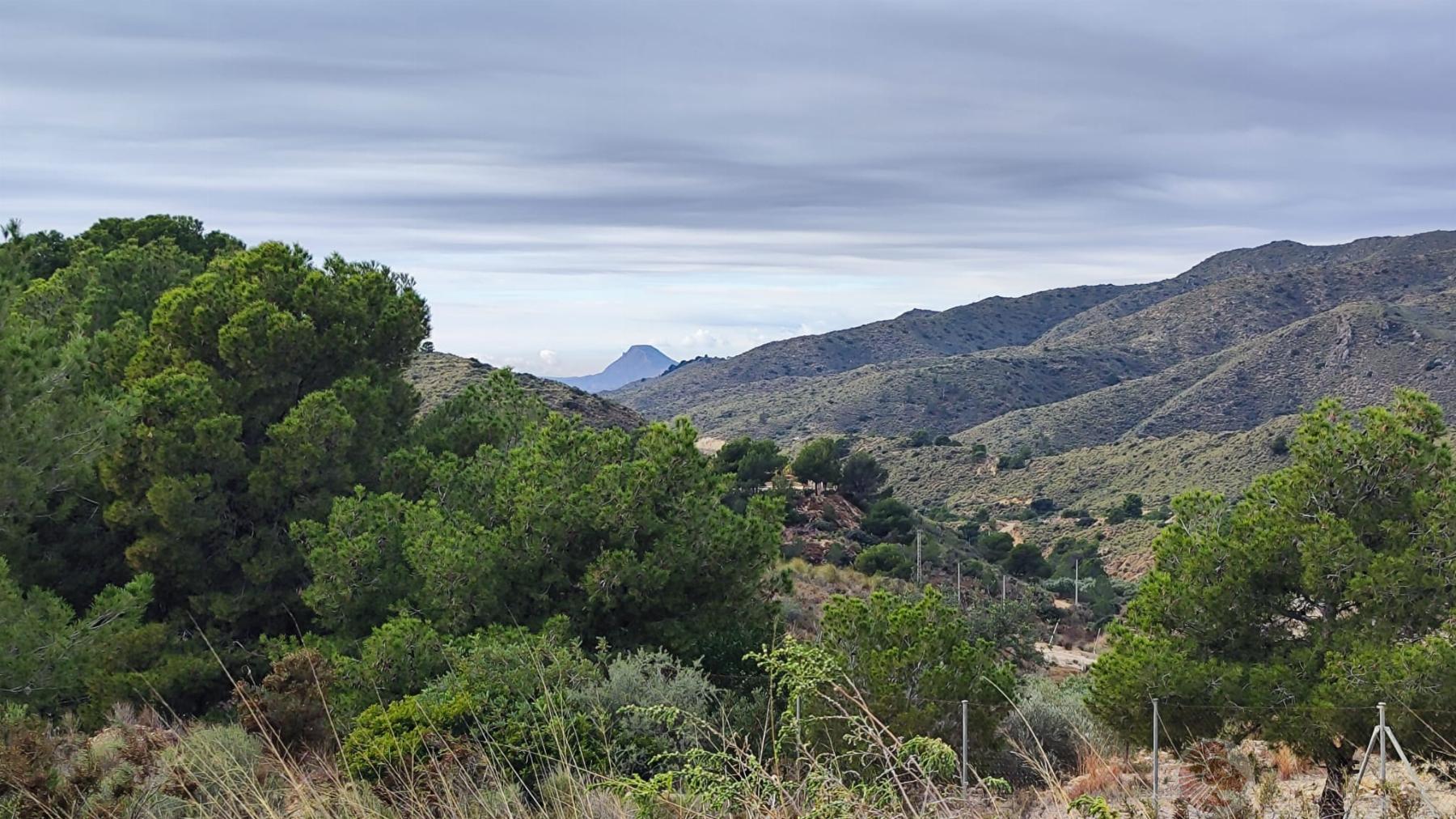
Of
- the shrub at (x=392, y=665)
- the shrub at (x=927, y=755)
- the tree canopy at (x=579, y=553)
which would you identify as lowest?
the shrub at (x=392, y=665)

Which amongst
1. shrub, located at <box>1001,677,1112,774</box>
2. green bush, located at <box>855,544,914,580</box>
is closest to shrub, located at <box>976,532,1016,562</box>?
green bush, located at <box>855,544,914,580</box>

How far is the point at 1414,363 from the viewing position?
301ft

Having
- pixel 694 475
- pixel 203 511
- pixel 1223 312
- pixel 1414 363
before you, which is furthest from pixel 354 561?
pixel 1223 312

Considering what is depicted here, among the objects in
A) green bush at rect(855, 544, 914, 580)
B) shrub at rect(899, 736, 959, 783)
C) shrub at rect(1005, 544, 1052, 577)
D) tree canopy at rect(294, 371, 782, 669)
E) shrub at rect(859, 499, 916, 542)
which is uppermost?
shrub at rect(899, 736, 959, 783)

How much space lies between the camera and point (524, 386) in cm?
5406

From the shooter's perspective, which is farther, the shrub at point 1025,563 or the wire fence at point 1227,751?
the shrub at point 1025,563

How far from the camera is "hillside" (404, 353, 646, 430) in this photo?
5366 cm

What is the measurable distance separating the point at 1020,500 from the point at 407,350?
187 ft

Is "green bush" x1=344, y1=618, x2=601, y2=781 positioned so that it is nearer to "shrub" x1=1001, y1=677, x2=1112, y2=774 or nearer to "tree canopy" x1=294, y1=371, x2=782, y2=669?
"tree canopy" x1=294, y1=371, x2=782, y2=669

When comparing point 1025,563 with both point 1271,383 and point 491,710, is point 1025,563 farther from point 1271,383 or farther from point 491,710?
point 1271,383

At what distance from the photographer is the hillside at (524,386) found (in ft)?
176

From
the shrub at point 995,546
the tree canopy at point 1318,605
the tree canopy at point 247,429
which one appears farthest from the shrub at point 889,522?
the tree canopy at point 1318,605

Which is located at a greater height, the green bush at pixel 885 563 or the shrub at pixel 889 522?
the shrub at pixel 889 522

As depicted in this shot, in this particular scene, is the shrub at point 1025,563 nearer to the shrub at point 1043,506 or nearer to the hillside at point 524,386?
the hillside at point 524,386
